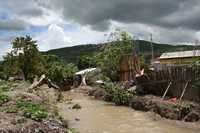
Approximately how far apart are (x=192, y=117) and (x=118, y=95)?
9245 millimetres

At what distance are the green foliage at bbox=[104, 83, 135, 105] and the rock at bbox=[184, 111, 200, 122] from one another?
7677mm

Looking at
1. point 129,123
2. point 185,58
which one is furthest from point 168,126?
point 185,58

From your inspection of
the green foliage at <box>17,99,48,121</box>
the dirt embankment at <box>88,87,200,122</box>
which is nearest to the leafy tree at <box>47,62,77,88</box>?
the dirt embankment at <box>88,87,200,122</box>

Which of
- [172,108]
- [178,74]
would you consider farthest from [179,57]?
[172,108]

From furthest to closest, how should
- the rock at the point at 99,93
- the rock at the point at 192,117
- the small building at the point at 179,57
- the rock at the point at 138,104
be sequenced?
the small building at the point at 179,57
the rock at the point at 99,93
the rock at the point at 138,104
the rock at the point at 192,117

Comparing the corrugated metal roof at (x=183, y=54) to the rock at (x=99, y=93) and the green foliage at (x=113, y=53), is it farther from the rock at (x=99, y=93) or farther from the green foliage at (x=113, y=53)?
the rock at (x=99, y=93)

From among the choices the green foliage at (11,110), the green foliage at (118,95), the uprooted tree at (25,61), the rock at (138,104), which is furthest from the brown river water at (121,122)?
the uprooted tree at (25,61)

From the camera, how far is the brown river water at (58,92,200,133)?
16906 millimetres

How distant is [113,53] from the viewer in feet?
124

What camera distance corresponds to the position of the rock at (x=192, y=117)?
18350 mm

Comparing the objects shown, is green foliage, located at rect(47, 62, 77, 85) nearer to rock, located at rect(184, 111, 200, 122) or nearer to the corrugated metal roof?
the corrugated metal roof

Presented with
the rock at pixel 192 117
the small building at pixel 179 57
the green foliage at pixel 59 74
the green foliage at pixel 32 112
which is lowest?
the rock at pixel 192 117

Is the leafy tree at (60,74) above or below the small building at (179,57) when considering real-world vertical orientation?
below

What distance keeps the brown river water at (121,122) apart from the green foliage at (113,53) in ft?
39.3
